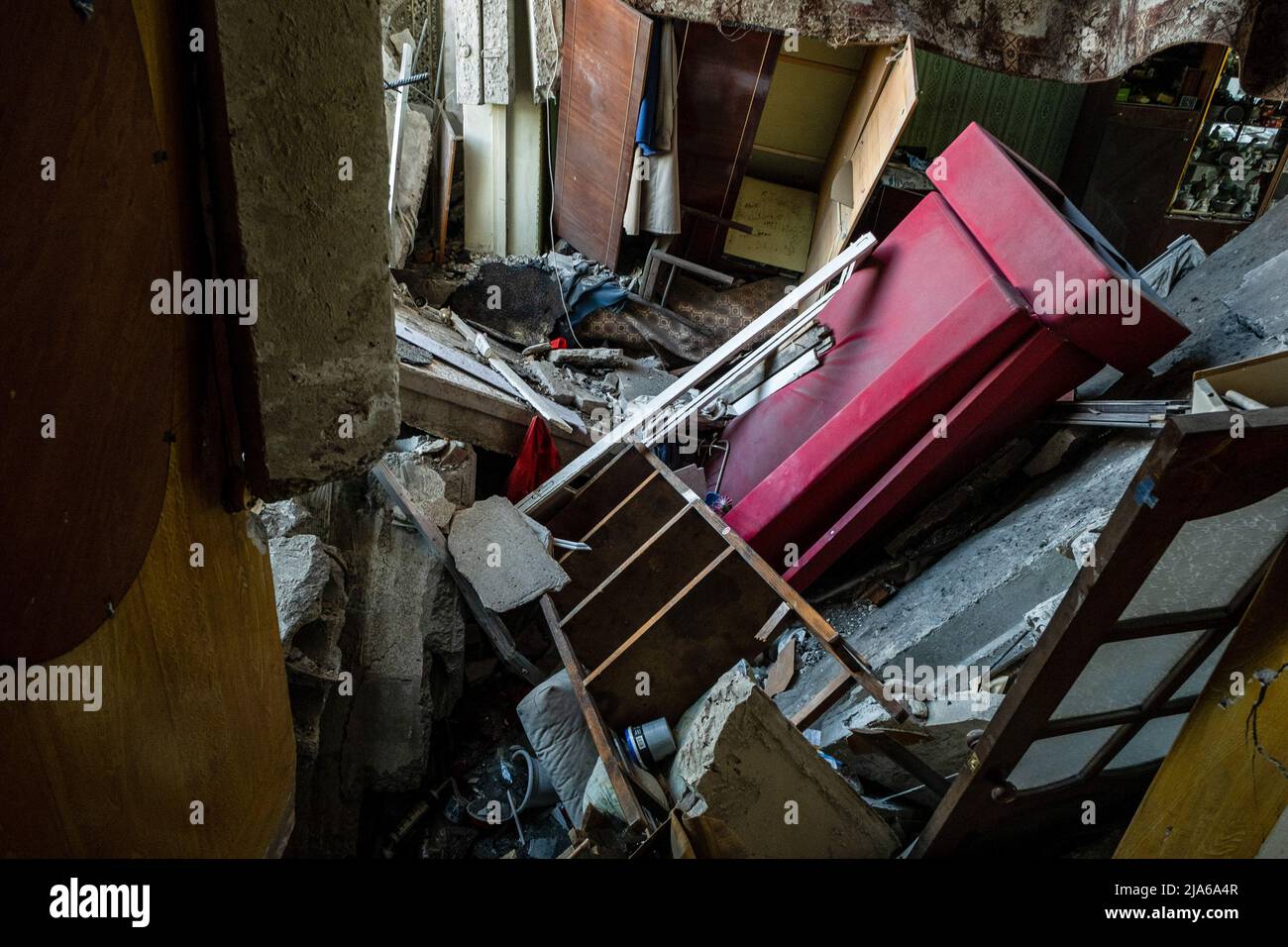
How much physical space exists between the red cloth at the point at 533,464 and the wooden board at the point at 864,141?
2.97m

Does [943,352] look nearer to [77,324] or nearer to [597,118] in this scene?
[77,324]

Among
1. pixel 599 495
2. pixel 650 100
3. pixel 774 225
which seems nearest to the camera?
pixel 599 495

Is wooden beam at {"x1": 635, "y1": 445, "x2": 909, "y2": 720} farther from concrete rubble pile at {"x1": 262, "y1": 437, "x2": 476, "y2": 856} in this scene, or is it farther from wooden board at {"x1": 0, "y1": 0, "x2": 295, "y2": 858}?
wooden board at {"x1": 0, "y1": 0, "x2": 295, "y2": 858}

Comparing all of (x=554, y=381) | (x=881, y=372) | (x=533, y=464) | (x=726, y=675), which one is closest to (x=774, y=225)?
(x=554, y=381)

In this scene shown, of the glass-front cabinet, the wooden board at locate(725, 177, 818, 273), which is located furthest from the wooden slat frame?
the glass-front cabinet

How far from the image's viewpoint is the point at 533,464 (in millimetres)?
4773

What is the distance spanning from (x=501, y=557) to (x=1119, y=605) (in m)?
2.59

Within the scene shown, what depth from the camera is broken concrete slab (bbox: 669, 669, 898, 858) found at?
2.21 m

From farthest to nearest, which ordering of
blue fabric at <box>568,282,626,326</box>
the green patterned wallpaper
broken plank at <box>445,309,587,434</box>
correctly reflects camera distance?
the green patterned wallpaper, blue fabric at <box>568,282,626,326</box>, broken plank at <box>445,309,587,434</box>

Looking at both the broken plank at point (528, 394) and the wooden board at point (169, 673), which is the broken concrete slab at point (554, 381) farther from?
the wooden board at point (169, 673)

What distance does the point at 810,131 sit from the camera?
7.80 m

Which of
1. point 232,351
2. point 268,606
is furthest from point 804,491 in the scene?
point 232,351

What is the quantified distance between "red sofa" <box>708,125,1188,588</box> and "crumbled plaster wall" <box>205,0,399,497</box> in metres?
3.10
